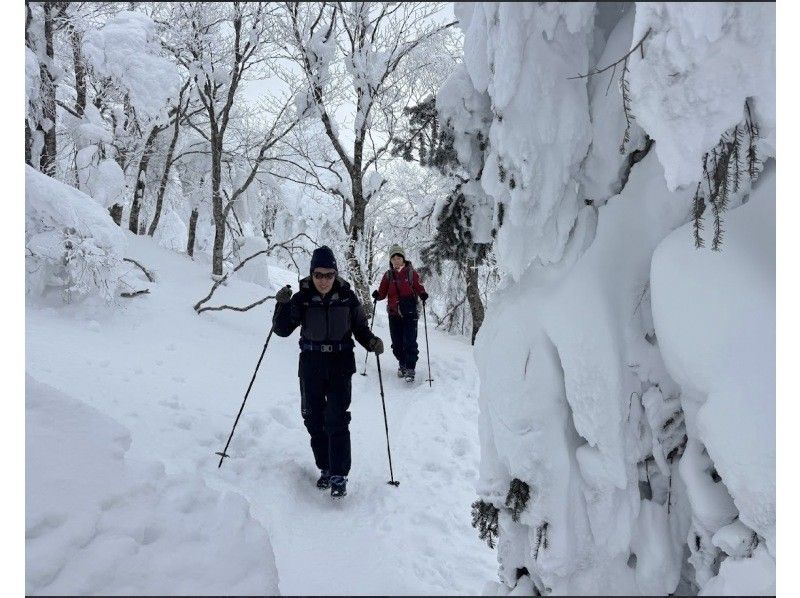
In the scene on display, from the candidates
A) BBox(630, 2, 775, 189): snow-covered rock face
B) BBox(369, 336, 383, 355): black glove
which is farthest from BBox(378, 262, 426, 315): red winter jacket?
BBox(630, 2, 775, 189): snow-covered rock face

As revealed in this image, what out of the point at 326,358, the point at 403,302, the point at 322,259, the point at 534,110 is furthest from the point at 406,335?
the point at 534,110

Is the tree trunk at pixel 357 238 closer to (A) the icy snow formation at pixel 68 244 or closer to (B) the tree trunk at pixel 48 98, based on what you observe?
(A) the icy snow formation at pixel 68 244

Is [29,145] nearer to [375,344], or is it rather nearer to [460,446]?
[375,344]

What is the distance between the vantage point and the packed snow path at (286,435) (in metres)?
3.44

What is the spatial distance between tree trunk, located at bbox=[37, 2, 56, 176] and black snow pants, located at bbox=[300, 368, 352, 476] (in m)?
5.23

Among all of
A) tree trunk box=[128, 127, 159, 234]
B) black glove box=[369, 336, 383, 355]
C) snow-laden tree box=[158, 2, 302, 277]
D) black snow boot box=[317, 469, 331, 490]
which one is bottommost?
black snow boot box=[317, 469, 331, 490]

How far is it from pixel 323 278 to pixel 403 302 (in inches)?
165

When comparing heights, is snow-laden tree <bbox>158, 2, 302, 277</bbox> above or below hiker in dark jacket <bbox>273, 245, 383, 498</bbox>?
above

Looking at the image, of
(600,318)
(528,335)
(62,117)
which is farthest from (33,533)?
(62,117)

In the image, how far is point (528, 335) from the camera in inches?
127

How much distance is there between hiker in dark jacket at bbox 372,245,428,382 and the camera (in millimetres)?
8453

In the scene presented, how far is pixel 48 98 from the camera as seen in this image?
22.0 ft

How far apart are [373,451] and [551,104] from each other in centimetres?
419

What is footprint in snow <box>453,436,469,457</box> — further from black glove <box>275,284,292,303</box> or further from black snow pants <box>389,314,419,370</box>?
black glove <box>275,284,292,303</box>
